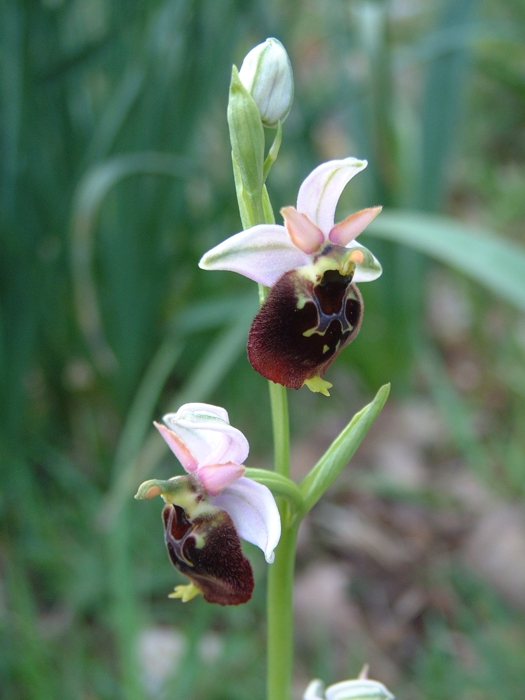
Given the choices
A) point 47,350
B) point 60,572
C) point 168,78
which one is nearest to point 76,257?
point 47,350

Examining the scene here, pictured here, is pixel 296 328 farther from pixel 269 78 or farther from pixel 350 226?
pixel 269 78

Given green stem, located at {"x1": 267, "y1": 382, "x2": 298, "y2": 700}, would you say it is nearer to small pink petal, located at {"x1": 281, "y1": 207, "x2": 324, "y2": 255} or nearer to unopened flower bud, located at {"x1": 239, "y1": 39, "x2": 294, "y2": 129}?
small pink petal, located at {"x1": 281, "y1": 207, "x2": 324, "y2": 255}

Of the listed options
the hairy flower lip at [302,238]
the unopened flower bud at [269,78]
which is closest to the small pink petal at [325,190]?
the hairy flower lip at [302,238]

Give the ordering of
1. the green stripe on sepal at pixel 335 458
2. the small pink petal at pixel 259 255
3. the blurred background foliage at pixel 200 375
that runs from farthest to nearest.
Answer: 1. the blurred background foliage at pixel 200 375
2. the green stripe on sepal at pixel 335 458
3. the small pink petal at pixel 259 255

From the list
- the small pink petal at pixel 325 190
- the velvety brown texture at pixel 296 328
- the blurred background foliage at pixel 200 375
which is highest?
the small pink petal at pixel 325 190

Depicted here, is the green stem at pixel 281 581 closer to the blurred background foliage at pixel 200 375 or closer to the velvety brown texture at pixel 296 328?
the velvety brown texture at pixel 296 328

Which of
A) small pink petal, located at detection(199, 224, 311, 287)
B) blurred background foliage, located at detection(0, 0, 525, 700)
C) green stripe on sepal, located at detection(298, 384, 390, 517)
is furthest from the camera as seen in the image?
blurred background foliage, located at detection(0, 0, 525, 700)

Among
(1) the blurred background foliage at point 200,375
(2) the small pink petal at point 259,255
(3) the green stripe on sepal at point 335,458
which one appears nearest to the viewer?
(2) the small pink petal at point 259,255

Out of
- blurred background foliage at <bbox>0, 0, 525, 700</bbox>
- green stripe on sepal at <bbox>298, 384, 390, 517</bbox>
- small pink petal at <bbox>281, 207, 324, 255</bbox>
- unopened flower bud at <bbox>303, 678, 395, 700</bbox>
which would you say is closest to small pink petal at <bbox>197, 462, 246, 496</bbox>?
green stripe on sepal at <bbox>298, 384, 390, 517</bbox>
